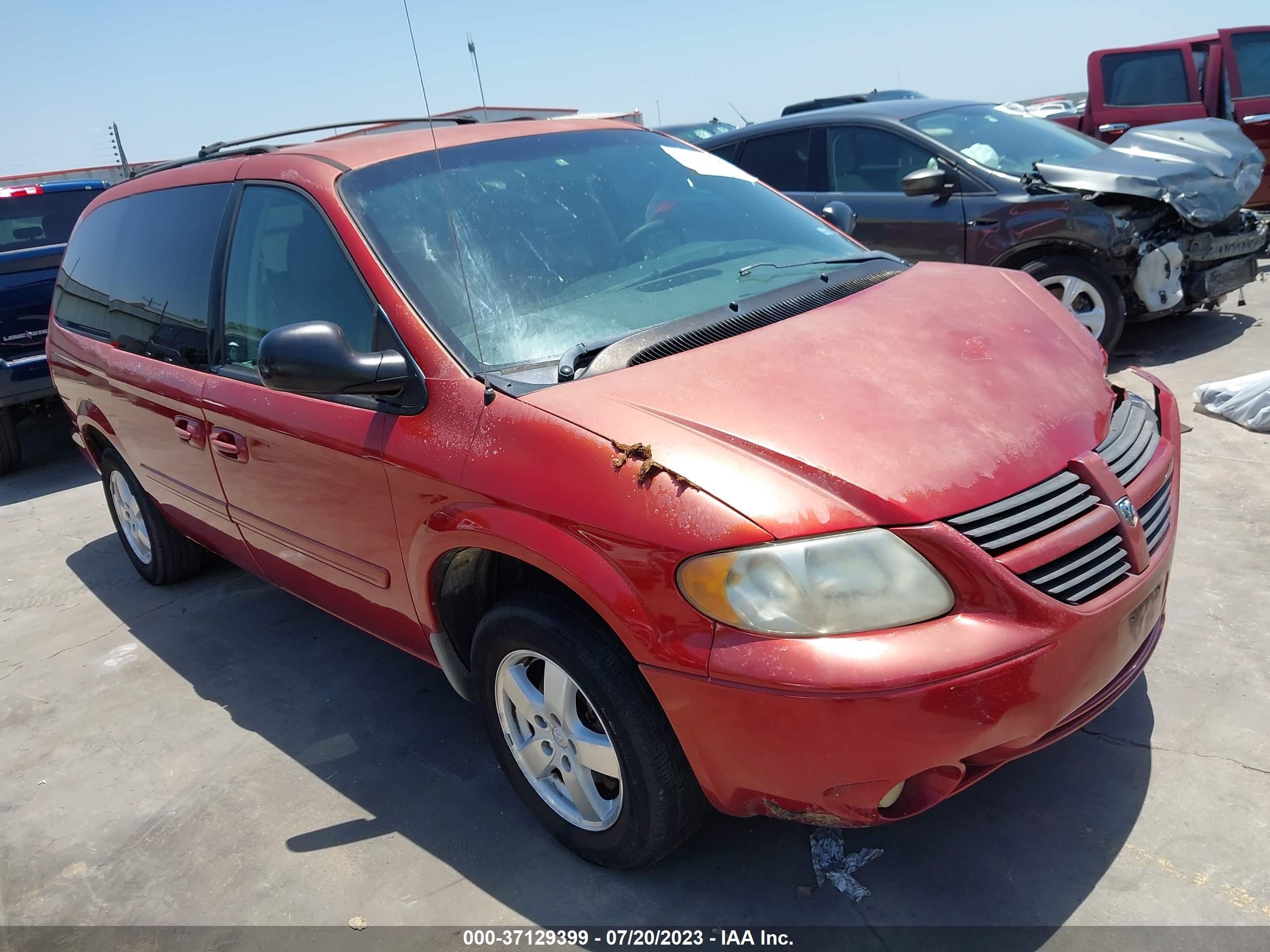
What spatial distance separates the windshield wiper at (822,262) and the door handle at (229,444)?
5.53 ft

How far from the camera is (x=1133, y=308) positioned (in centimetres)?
583

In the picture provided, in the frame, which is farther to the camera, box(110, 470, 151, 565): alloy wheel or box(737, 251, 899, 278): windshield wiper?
box(110, 470, 151, 565): alloy wheel

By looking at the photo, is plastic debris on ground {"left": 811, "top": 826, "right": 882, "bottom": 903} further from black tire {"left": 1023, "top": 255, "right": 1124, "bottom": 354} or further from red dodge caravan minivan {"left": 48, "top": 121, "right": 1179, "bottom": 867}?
black tire {"left": 1023, "top": 255, "right": 1124, "bottom": 354}

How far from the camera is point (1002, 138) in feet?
20.7

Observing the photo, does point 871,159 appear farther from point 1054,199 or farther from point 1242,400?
point 1242,400

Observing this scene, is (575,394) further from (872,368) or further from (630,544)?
(872,368)

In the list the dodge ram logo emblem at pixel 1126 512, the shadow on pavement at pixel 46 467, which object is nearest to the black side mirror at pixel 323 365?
the dodge ram logo emblem at pixel 1126 512

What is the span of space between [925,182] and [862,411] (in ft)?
13.4

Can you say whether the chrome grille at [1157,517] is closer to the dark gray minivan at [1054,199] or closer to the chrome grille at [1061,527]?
the chrome grille at [1061,527]

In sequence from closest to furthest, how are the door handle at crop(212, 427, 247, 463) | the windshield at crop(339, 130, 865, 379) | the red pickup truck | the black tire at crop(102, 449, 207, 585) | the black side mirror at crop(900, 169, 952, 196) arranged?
the windshield at crop(339, 130, 865, 379) < the door handle at crop(212, 427, 247, 463) < the black tire at crop(102, 449, 207, 585) < the black side mirror at crop(900, 169, 952, 196) < the red pickup truck

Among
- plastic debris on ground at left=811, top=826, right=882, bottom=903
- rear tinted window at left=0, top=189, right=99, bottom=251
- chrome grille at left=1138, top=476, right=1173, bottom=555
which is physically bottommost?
plastic debris on ground at left=811, top=826, right=882, bottom=903

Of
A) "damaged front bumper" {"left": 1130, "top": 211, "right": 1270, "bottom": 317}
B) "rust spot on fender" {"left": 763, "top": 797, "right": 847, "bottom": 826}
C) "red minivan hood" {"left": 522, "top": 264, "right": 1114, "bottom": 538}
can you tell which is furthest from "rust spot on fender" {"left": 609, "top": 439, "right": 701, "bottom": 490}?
"damaged front bumper" {"left": 1130, "top": 211, "right": 1270, "bottom": 317}

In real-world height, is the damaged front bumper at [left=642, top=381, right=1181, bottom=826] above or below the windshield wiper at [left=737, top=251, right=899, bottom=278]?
below

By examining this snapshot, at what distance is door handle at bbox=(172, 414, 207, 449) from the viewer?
11.1ft
